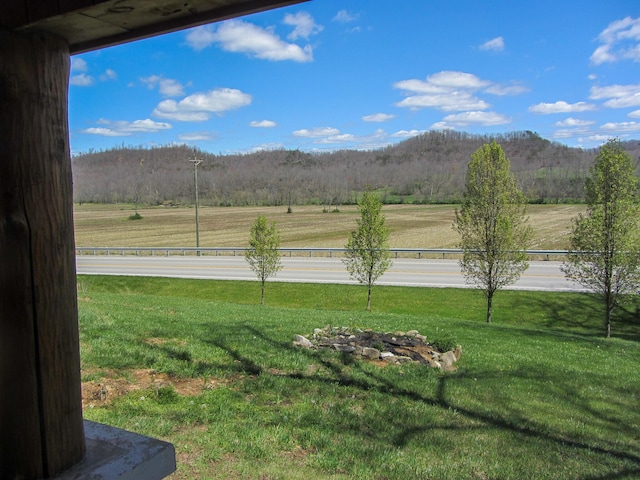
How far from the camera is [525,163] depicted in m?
166

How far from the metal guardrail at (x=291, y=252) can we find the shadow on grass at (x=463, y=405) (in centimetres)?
2665

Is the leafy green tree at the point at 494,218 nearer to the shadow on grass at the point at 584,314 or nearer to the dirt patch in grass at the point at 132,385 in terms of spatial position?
the shadow on grass at the point at 584,314

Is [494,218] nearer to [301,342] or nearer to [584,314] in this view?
[584,314]

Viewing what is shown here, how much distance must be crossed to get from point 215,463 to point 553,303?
21620 mm

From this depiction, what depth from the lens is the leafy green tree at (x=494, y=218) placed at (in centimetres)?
1975

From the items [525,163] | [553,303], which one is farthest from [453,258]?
[525,163]

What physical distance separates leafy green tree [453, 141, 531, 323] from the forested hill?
8860cm

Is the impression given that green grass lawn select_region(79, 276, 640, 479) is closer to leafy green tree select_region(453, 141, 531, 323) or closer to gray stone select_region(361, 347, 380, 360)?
gray stone select_region(361, 347, 380, 360)

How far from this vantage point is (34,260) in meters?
1.62

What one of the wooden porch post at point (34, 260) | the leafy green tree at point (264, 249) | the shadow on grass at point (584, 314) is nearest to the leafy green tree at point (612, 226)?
the shadow on grass at point (584, 314)

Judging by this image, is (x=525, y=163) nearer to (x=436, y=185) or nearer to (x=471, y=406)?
(x=436, y=185)

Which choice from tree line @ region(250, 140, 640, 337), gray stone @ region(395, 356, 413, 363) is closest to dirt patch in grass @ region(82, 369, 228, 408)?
gray stone @ region(395, 356, 413, 363)

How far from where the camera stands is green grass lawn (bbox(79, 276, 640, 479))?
3.90 m

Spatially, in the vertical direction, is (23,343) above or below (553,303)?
above
